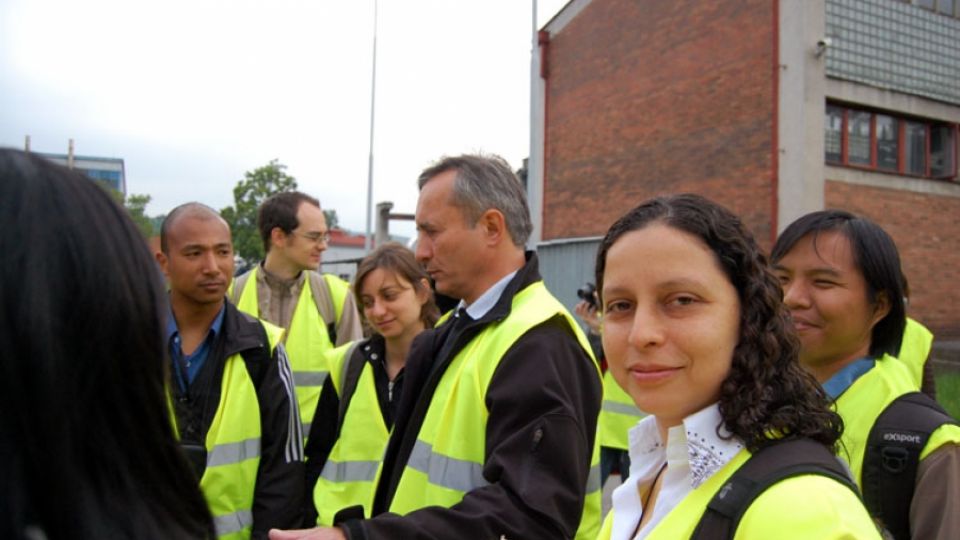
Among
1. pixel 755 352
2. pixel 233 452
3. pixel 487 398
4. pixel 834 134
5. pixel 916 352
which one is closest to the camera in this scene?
pixel 755 352

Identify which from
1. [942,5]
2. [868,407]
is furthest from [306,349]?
[942,5]

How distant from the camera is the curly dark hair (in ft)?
4.46

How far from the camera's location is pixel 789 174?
1495cm

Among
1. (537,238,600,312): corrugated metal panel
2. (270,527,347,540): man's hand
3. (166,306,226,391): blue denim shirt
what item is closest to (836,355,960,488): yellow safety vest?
(270,527,347,540): man's hand

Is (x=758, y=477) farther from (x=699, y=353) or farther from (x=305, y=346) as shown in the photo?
(x=305, y=346)

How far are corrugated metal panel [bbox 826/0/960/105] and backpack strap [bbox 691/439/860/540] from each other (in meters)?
15.7

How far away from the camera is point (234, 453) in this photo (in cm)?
280

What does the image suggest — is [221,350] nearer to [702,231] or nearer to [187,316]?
[187,316]

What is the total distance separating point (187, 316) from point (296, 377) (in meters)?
1.40

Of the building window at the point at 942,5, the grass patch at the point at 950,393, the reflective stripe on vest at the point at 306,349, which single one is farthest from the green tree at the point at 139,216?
the building window at the point at 942,5

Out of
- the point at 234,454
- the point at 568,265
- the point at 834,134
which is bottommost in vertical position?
the point at 234,454

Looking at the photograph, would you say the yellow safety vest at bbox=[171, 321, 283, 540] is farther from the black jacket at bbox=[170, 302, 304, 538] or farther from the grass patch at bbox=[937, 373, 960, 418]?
the grass patch at bbox=[937, 373, 960, 418]

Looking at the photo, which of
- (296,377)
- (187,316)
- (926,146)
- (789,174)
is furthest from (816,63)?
(187,316)

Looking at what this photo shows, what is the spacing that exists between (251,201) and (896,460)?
110 ft
